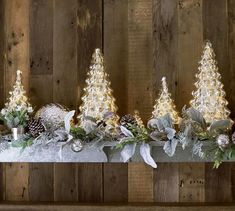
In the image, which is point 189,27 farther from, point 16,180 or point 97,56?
point 16,180

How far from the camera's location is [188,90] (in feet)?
8.13

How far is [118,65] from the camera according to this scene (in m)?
2.53

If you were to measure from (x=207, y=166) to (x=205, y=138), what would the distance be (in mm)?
474

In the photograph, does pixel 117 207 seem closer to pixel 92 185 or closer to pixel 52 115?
pixel 92 185

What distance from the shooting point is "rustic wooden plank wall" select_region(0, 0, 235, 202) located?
2.47 metres

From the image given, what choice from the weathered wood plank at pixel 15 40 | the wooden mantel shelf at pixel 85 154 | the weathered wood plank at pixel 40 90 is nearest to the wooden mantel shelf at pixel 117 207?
the weathered wood plank at pixel 15 40

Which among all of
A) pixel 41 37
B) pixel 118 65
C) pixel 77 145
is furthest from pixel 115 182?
pixel 41 37

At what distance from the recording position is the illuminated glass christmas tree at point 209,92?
86.3 inches

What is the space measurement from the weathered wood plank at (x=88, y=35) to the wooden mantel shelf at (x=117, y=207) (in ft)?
2.25

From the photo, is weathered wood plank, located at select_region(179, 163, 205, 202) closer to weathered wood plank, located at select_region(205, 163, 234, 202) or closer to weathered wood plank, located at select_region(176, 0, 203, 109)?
weathered wood plank, located at select_region(205, 163, 234, 202)

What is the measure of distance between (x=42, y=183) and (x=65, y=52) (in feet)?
2.63

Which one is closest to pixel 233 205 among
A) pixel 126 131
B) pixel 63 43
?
pixel 126 131

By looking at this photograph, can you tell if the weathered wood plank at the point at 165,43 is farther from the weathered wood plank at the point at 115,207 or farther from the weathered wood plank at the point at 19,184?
the weathered wood plank at the point at 19,184

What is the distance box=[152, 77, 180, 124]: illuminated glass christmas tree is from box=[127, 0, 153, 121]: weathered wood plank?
0.18 metres
